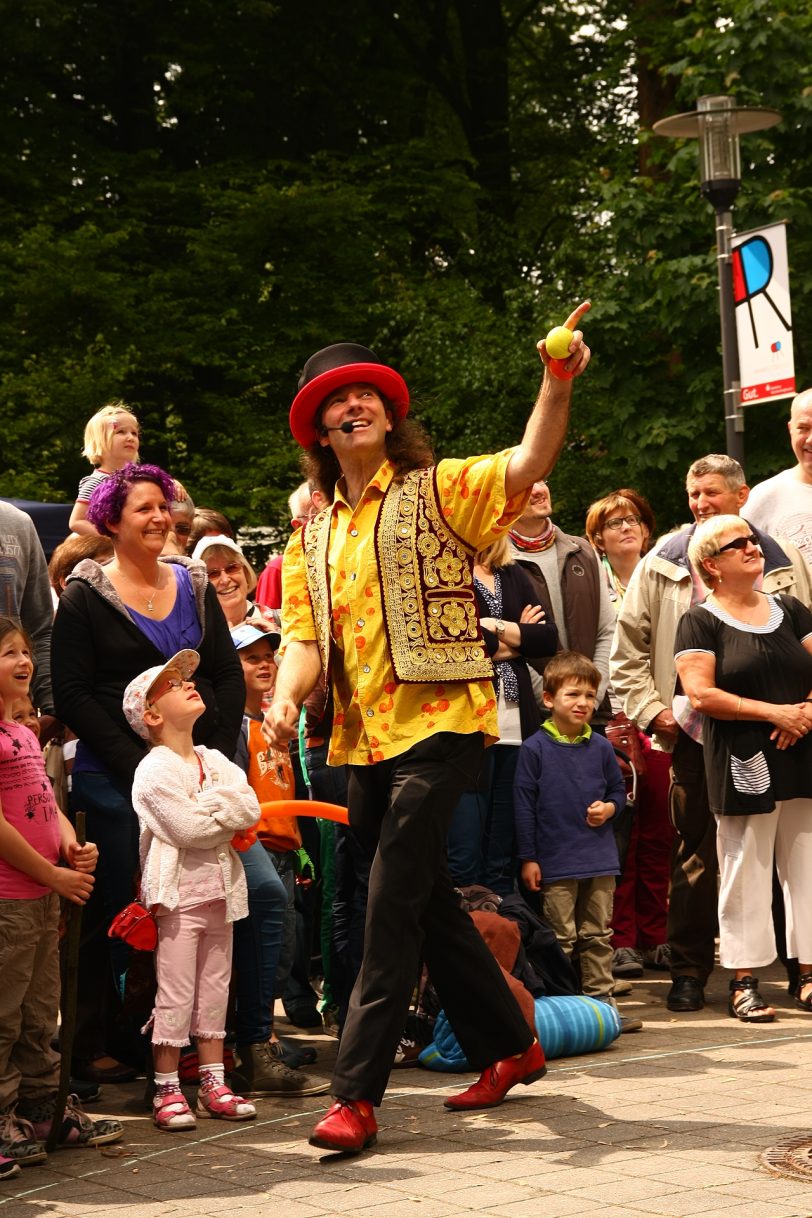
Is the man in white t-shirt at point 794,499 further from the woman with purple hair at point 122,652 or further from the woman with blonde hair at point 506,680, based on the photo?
the woman with purple hair at point 122,652

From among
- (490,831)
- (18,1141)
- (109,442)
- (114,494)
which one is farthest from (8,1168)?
(109,442)

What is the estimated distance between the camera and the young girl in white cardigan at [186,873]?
5.90m

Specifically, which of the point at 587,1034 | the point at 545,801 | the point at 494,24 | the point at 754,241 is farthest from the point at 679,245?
the point at 587,1034

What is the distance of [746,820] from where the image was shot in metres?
7.49

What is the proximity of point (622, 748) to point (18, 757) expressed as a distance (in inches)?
151

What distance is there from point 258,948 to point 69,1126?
3.54 feet

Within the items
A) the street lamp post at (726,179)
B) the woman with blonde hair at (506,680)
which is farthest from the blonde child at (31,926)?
the street lamp post at (726,179)

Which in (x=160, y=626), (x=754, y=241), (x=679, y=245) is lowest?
(x=160, y=626)

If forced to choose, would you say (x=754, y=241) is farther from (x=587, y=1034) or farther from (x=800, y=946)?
(x=587, y=1034)

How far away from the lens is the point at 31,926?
5512 millimetres

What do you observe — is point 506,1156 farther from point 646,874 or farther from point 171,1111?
point 646,874

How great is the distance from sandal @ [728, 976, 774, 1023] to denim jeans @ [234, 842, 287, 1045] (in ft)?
6.75

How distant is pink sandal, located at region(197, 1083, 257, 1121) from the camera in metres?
5.85

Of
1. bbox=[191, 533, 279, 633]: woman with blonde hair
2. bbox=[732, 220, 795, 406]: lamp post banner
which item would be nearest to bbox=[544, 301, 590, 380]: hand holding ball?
bbox=[191, 533, 279, 633]: woman with blonde hair
